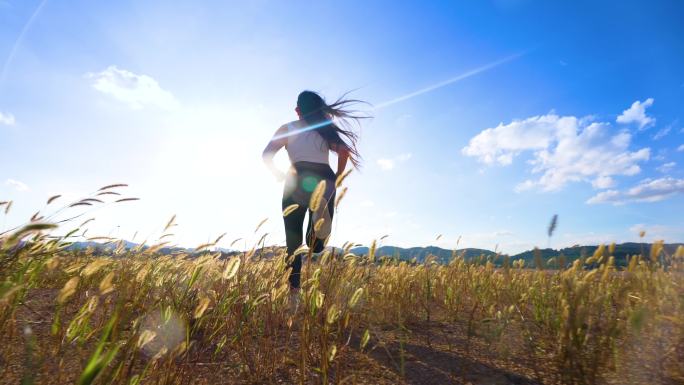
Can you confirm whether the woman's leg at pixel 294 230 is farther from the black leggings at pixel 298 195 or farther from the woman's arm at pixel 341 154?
the woman's arm at pixel 341 154

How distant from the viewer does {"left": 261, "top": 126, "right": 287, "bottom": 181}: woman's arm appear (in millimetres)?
3528

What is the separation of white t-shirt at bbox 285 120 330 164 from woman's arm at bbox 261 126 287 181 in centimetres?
6

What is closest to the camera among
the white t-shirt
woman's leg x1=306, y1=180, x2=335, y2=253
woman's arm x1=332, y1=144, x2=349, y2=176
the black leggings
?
woman's leg x1=306, y1=180, x2=335, y2=253

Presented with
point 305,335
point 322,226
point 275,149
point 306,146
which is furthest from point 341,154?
point 305,335

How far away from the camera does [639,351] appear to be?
1779 mm

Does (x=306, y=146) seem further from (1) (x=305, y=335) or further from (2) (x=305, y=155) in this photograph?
(1) (x=305, y=335)

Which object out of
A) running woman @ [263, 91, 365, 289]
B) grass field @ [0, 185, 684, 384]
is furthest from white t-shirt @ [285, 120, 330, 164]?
grass field @ [0, 185, 684, 384]

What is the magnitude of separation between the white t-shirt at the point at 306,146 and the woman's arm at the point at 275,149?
6 cm

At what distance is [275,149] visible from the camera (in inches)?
145

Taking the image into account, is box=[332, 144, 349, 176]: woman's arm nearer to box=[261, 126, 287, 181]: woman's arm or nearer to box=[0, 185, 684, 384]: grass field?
box=[261, 126, 287, 181]: woman's arm

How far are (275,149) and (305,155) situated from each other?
1.20ft

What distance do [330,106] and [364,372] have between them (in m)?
3.10

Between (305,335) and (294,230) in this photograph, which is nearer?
(305,335)

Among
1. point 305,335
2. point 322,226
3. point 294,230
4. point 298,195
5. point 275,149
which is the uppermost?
point 275,149
